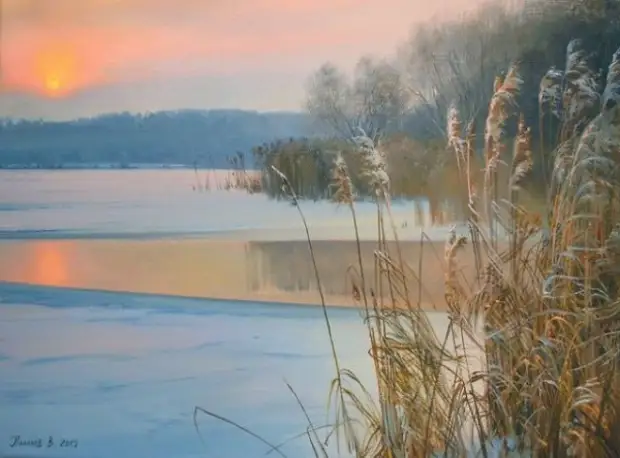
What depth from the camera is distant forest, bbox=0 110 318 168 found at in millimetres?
1601

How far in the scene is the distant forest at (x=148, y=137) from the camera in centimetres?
160

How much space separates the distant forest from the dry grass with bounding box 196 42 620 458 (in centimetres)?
22

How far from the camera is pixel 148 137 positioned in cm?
165

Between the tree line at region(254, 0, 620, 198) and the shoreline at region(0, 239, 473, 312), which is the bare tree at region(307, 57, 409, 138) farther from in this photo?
the shoreline at region(0, 239, 473, 312)

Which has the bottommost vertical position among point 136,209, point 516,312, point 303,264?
point 516,312

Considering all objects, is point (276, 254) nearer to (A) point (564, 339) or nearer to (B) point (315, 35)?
(B) point (315, 35)

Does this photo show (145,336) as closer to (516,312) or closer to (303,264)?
(303,264)

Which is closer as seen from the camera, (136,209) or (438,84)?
(438,84)

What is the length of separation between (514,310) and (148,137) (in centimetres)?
85

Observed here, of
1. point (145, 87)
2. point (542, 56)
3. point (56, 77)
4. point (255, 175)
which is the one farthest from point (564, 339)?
point (56, 77)
